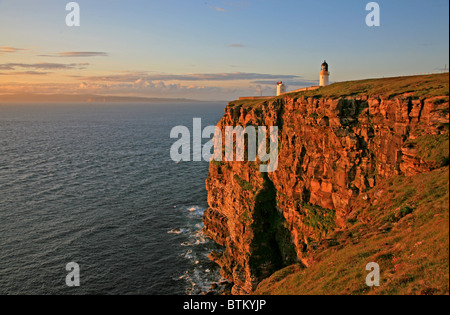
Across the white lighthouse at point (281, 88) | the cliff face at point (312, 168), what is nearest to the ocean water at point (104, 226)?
the cliff face at point (312, 168)

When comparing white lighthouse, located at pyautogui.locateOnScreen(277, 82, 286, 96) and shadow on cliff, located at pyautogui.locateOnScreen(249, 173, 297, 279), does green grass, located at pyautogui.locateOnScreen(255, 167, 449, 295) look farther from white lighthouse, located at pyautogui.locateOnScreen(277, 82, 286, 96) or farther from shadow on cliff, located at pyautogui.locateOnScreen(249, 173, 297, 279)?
white lighthouse, located at pyautogui.locateOnScreen(277, 82, 286, 96)

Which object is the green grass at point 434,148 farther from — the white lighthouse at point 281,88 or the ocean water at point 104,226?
the white lighthouse at point 281,88

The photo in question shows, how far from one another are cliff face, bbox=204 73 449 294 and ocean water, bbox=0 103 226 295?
8.93 metres

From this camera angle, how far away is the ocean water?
59.4m

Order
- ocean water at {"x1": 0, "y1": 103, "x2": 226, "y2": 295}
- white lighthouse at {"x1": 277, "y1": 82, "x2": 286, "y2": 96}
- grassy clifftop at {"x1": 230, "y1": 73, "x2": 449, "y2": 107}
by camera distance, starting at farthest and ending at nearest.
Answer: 1. white lighthouse at {"x1": 277, "y1": 82, "x2": 286, "y2": 96}
2. ocean water at {"x1": 0, "y1": 103, "x2": 226, "y2": 295}
3. grassy clifftop at {"x1": 230, "y1": 73, "x2": 449, "y2": 107}

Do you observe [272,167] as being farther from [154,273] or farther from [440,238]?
[440,238]

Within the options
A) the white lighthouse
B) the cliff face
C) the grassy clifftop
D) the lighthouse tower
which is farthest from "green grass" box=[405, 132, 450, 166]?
the white lighthouse

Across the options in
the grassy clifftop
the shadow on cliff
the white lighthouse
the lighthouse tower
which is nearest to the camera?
the grassy clifftop

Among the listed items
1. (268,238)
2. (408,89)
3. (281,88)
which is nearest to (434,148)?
(408,89)

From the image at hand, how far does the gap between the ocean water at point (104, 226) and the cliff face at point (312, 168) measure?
29.3ft

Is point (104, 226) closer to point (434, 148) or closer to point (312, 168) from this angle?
point (312, 168)

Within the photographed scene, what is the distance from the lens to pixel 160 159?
447 ft

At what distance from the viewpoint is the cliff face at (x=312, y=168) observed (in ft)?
120
